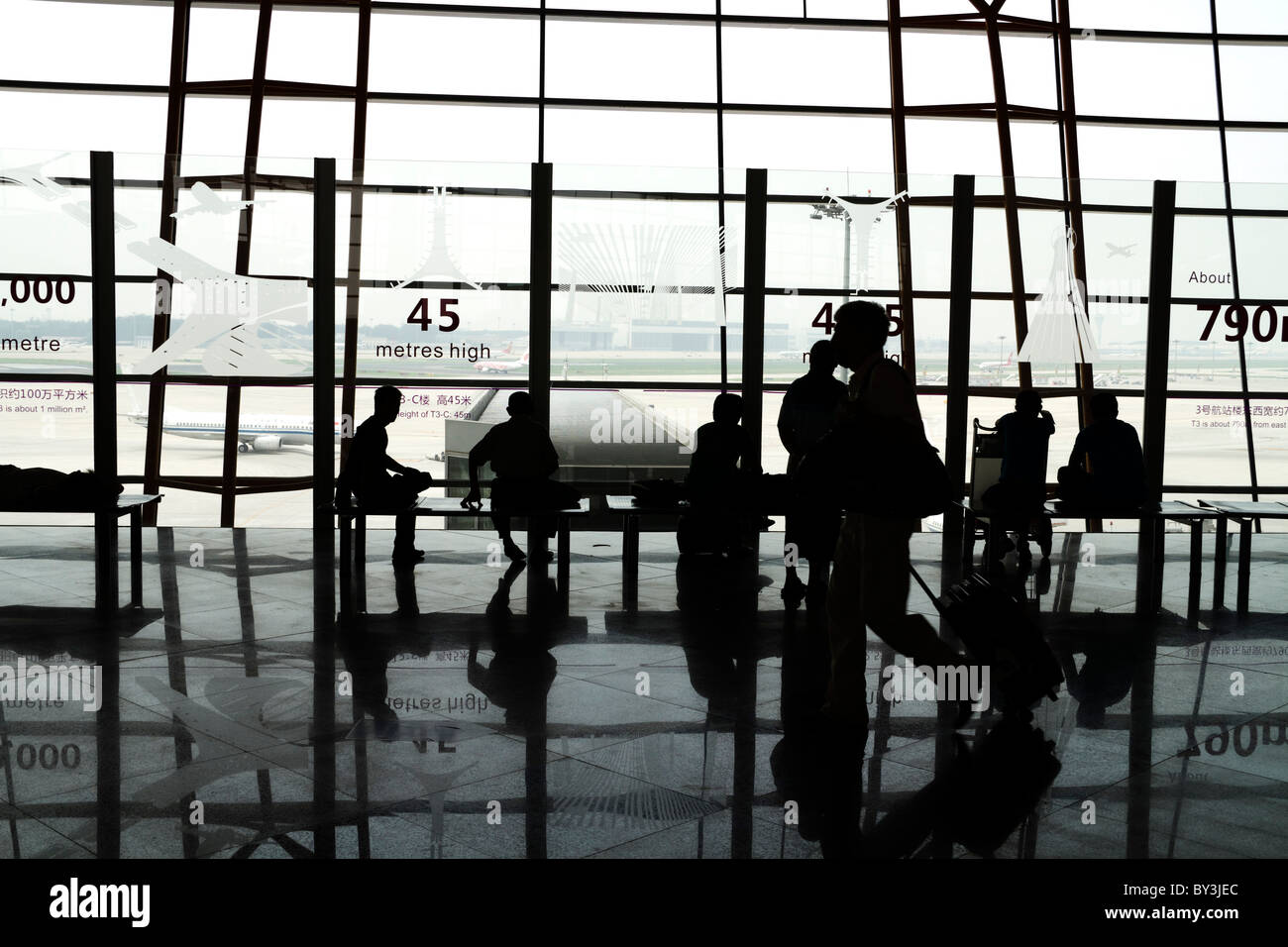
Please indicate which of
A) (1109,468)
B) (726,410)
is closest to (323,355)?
(726,410)

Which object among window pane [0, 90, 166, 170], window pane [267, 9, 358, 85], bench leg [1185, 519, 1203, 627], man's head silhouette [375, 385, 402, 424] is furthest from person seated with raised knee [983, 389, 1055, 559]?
window pane [0, 90, 166, 170]

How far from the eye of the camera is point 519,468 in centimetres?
753

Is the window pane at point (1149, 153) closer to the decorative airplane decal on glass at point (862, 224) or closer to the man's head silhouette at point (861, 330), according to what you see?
the decorative airplane decal on glass at point (862, 224)

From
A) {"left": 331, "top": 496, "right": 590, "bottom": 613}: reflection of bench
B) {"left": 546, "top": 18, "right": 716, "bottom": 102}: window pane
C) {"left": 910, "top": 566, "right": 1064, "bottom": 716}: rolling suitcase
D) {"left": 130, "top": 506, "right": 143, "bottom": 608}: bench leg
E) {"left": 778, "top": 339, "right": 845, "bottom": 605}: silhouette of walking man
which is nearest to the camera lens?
{"left": 910, "top": 566, "right": 1064, "bottom": 716}: rolling suitcase

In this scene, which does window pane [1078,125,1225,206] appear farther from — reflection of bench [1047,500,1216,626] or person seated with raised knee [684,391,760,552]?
person seated with raised knee [684,391,760,552]

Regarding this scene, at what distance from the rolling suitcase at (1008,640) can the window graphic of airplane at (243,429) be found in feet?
21.3

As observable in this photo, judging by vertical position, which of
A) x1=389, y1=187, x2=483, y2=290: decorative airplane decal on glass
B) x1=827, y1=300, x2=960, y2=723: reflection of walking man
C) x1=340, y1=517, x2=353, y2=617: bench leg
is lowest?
x1=340, y1=517, x2=353, y2=617: bench leg

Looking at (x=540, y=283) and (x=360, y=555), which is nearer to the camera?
(x=360, y=555)

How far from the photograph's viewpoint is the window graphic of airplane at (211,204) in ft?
29.6

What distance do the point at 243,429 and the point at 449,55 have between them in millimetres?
4119

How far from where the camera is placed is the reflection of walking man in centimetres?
412

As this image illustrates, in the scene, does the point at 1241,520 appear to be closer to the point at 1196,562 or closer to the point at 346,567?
the point at 1196,562

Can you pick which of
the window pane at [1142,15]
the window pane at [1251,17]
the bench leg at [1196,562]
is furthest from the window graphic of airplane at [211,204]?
the window pane at [1251,17]
